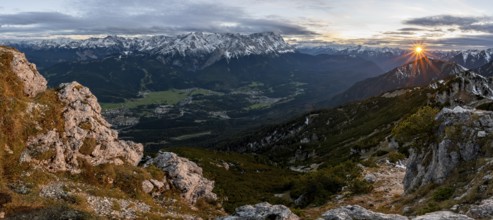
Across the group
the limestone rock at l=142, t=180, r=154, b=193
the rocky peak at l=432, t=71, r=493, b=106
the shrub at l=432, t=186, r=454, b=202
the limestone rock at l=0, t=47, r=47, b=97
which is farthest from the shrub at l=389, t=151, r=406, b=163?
the rocky peak at l=432, t=71, r=493, b=106

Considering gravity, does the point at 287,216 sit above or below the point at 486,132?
below

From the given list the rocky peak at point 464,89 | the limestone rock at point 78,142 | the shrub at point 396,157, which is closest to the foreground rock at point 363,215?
the limestone rock at point 78,142

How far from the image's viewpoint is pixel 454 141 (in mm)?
44656

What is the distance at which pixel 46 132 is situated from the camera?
55.2 m

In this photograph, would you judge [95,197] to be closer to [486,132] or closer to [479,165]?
[479,165]

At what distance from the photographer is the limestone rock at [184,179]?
6656 centimetres

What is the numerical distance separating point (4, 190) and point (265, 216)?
2984cm

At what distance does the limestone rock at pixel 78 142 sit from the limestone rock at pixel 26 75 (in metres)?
3.56

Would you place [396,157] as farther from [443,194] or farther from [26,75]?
[26,75]

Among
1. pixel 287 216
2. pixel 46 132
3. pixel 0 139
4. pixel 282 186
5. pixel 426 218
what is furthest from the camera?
pixel 282 186

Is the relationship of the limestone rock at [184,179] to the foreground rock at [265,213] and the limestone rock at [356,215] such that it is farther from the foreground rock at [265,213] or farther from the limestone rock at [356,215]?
the limestone rock at [356,215]

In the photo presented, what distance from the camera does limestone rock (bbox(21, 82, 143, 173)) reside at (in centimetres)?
5331

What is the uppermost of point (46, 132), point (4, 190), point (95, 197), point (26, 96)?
point (26, 96)

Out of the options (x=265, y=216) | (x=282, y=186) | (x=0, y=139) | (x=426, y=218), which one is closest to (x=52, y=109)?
(x=0, y=139)
